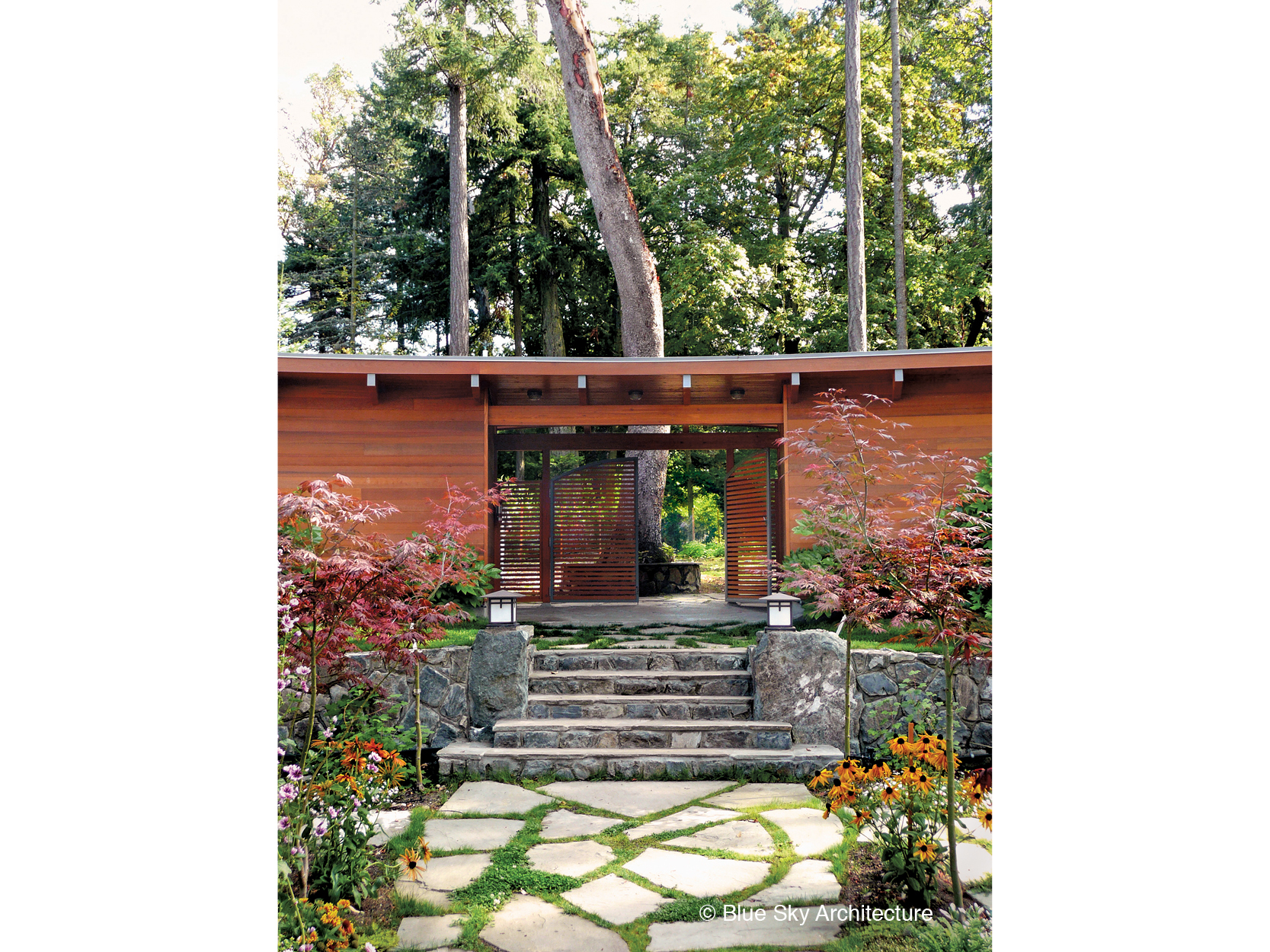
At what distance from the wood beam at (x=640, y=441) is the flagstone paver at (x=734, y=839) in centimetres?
507

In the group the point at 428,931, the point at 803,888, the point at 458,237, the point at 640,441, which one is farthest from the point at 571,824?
the point at 458,237

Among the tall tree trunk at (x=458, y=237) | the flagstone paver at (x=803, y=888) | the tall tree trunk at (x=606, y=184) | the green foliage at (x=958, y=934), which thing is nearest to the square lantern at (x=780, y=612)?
the flagstone paver at (x=803, y=888)

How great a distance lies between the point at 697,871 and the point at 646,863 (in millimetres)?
204

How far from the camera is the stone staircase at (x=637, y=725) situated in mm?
4016

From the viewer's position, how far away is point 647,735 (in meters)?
4.21

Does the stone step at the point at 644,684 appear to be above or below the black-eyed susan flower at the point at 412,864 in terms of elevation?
above

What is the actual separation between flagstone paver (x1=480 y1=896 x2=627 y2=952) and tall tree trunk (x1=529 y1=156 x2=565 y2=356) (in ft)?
37.3

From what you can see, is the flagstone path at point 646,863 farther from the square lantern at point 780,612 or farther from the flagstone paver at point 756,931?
the square lantern at point 780,612

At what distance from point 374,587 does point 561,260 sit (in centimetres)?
1164
